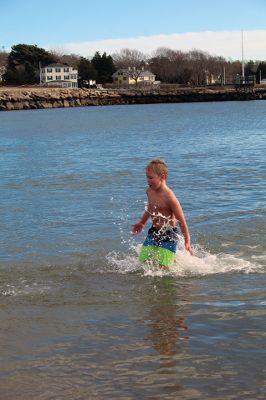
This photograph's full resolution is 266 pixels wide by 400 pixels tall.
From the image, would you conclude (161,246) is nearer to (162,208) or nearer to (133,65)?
(162,208)

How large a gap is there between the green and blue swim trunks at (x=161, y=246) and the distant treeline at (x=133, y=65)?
14903cm

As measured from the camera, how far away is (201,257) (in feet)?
30.7

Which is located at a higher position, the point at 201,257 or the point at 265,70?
the point at 265,70

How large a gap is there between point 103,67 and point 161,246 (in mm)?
160116

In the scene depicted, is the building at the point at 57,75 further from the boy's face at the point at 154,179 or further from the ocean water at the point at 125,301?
the boy's face at the point at 154,179

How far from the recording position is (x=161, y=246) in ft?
25.4

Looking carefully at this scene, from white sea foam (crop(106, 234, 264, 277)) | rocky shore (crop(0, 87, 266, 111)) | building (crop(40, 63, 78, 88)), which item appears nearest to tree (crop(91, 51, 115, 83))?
building (crop(40, 63, 78, 88))

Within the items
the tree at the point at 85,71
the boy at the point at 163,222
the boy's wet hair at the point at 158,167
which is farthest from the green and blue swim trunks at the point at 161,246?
the tree at the point at 85,71

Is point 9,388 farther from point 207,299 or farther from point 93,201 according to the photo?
point 93,201

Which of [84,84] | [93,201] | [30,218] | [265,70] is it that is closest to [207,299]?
[30,218]

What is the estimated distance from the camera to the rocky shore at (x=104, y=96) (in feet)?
404

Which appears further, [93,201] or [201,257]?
[93,201]

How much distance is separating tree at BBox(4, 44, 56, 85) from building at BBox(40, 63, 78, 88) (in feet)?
6.57

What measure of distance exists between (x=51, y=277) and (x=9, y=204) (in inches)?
289
